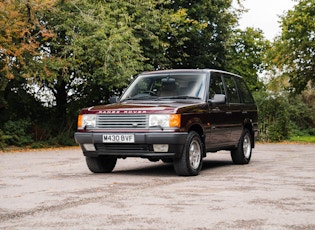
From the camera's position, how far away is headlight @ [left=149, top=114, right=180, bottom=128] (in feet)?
32.1

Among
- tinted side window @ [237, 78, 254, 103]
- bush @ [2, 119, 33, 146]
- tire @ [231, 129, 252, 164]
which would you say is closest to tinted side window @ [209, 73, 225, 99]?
tinted side window @ [237, 78, 254, 103]

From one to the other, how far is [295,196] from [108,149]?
145 inches

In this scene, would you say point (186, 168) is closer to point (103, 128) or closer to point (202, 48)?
point (103, 128)

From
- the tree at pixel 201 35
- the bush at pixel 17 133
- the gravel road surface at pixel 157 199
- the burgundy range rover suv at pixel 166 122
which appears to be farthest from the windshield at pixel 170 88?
the tree at pixel 201 35

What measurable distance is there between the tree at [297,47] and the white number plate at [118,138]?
Result: 82.7 feet

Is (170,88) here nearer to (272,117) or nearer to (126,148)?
(126,148)

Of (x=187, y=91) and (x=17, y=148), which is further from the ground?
(x=187, y=91)

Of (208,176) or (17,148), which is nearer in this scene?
(208,176)

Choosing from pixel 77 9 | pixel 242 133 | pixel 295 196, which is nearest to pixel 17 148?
pixel 77 9

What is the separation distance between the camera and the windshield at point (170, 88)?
435 inches

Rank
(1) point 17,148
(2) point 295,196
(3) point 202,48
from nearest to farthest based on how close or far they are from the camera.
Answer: (2) point 295,196
(1) point 17,148
(3) point 202,48

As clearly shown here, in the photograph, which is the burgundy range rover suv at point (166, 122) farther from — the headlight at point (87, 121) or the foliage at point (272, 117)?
the foliage at point (272, 117)

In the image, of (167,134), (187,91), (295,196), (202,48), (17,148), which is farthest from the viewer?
(202,48)

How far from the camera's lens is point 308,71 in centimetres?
3509
